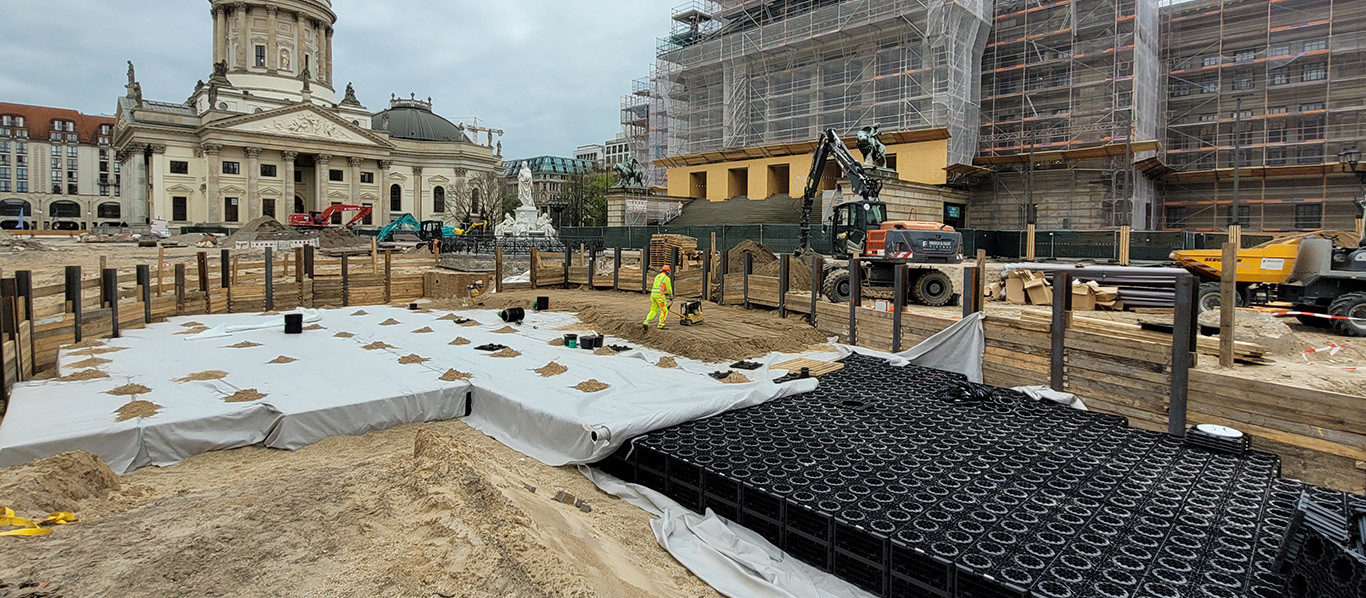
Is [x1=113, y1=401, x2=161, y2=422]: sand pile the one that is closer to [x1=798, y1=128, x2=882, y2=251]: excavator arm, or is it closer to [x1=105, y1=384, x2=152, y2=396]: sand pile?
[x1=105, y1=384, x2=152, y2=396]: sand pile

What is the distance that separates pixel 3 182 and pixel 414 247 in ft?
248

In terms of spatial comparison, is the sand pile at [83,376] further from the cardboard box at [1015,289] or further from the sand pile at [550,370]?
the cardboard box at [1015,289]

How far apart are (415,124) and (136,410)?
7417cm

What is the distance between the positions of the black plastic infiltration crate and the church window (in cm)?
6308

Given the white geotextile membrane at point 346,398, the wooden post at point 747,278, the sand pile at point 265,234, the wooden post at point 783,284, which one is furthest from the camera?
the sand pile at point 265,234

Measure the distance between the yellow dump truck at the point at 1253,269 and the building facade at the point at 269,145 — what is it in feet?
181

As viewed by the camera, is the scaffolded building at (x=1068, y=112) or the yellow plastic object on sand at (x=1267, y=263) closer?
the yellow plastic object on sand at (x=1267, y=263)

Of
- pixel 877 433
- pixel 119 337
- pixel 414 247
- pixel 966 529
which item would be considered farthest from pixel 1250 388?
pixel 414 247

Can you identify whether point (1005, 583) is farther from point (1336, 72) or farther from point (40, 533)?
point (1336, 72)

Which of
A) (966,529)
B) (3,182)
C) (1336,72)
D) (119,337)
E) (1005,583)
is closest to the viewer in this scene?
(1005,583)

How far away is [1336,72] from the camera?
29969mm

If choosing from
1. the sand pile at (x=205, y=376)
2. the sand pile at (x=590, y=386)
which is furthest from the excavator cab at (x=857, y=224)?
the sand pile at (x=205, y=376)

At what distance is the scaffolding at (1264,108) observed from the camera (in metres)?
29.6

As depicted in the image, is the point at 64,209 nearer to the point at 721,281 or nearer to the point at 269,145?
the point at 269,145
